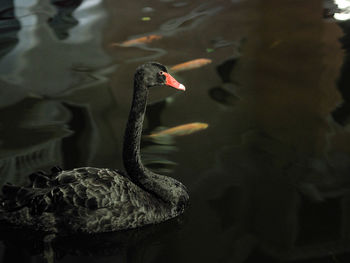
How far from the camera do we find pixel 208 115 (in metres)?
3.37

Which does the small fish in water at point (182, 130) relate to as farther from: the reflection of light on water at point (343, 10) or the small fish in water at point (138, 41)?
the reflection of light on water at point (343, 10)

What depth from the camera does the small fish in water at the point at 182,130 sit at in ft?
10.2

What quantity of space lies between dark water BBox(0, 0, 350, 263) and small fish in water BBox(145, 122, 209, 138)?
77mm

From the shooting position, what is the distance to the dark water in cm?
219

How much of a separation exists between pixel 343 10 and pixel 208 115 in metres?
2.67

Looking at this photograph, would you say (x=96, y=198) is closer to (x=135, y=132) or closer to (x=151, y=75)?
(x=135, y=132)

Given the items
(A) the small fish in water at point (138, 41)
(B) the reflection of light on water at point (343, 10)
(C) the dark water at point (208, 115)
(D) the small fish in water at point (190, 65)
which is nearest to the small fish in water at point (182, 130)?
(C) the dark water at point (208, 115)

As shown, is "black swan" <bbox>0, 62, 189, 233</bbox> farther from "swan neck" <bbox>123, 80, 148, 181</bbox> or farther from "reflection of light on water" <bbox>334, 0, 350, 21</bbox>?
"reflection of light on water" <bbox>334, 0, 350, 21</bbox>

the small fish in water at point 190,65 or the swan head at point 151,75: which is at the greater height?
the swan head at point 151,75

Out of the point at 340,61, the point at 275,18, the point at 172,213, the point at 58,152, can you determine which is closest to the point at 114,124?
the point at 58,152

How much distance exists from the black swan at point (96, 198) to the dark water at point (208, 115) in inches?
3.2

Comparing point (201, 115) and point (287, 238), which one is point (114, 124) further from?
point (287, 238)

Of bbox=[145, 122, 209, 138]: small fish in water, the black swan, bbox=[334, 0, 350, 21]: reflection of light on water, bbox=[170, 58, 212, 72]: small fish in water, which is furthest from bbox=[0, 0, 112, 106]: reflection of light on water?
bbox=[334, 0, 350, 21]: reflection of light on water

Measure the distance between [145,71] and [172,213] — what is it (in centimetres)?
69
